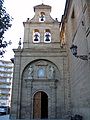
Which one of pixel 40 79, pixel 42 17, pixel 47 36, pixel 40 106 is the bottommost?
pixel 40 106

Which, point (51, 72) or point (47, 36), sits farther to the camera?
point (47, 36)

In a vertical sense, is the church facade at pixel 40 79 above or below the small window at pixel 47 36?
below

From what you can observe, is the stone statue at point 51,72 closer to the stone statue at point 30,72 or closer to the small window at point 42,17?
the stone statue at point 30,72

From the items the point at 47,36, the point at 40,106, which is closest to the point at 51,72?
the point at 40,106

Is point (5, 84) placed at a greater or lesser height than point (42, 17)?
lesser

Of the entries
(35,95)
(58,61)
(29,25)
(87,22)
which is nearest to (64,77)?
(58,61)

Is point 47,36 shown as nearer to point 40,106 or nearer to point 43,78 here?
point 43,78

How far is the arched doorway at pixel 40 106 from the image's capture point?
61.9 feet

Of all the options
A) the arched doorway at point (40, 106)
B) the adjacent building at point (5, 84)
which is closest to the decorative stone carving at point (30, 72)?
the arched doorway at point (40, 106)

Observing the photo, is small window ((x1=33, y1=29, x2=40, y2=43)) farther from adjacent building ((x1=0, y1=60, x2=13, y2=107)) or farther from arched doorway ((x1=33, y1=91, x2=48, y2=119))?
adjacent building ((x1=0, y1=60, x2=13, y2=107))

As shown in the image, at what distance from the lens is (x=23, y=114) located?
18391 mm

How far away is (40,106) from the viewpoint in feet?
62.6

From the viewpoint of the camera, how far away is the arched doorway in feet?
61.9

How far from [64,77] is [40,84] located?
229 cm
